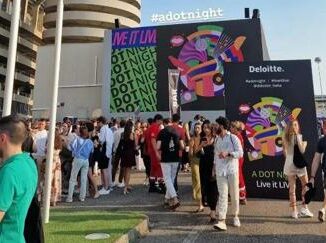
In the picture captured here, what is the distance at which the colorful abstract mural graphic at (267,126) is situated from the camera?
10.7 m

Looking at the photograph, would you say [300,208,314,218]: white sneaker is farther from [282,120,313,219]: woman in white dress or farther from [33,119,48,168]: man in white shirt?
[33,119,48,168]: man in white shirt

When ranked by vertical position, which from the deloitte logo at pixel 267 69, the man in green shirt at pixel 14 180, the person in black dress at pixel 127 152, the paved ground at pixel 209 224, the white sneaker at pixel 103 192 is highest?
the deloitte logo at pixel 267 69

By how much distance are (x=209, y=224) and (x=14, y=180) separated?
580 centimetres

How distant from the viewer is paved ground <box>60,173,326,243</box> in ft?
22.7

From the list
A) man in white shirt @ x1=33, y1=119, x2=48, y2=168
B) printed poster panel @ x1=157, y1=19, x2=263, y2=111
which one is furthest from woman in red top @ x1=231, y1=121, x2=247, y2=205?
printed poster panel @ x1=157, y1=19, x2=263, y2=111

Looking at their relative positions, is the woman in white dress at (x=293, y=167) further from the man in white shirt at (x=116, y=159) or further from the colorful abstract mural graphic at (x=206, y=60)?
the colorful abstract mural graphic at (x=206, y=60)

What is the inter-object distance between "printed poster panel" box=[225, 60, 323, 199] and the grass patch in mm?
4006

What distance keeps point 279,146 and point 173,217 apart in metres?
3.65

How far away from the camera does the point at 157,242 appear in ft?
22.1

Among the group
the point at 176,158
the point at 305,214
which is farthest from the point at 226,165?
the point at 305,214

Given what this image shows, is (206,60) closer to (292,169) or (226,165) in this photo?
(292,169)

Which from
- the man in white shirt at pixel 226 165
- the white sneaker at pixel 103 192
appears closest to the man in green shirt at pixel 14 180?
the man in white shirt at pixel 226 165

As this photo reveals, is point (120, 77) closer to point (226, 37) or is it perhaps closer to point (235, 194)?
point (226, 37)

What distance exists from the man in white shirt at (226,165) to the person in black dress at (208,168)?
1.73 ft
